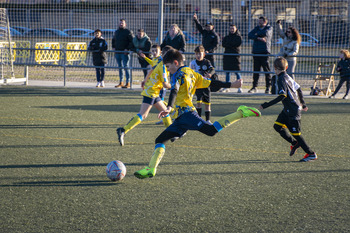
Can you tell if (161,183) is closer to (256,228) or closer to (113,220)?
(113,220)

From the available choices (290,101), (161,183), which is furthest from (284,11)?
(161,183)

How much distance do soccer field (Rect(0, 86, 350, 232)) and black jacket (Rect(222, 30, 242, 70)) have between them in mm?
5454

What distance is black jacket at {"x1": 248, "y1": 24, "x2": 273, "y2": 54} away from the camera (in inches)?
555

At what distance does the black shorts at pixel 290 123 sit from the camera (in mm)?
6348

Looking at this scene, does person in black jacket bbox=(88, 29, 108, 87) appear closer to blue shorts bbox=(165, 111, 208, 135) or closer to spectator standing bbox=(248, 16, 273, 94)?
spectator standing bbox=(248, 16, 273, 94)

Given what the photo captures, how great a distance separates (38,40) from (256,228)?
19.4 m

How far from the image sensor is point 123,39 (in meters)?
15.3

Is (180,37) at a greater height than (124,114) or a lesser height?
greater

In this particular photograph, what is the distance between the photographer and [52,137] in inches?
307

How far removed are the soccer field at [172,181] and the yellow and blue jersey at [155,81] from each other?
0.80m

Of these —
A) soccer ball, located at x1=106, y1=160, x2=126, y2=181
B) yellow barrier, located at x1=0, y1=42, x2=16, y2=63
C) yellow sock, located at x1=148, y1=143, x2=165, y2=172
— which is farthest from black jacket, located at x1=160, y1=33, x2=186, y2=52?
soccer ball, located at x1=106, y1=160, x2=126, y2=181

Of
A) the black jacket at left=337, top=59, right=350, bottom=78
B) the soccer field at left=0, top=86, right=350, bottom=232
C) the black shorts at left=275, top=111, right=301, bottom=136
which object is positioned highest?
the black jacket at left=337, top=59, right=350, bottom=78

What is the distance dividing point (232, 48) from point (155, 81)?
760 centimetres

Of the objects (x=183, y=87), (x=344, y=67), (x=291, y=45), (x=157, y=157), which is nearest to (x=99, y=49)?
(x=291, y=45)
